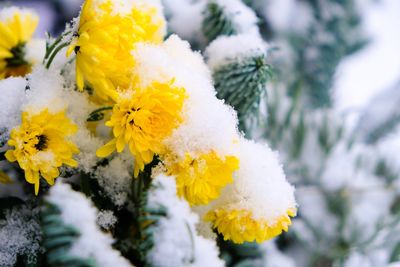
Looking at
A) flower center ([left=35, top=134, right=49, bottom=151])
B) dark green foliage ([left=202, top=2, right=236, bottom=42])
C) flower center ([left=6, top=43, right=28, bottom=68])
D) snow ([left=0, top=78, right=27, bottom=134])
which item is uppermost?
dark green foliage ([left=202, top=2, right=236, bottom=42])

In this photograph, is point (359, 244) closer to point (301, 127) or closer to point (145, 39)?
point (301, 127)

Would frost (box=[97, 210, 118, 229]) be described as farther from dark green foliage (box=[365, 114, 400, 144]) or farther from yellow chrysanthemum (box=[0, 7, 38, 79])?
dark green foliage (box=[365, 114, 400, 144])

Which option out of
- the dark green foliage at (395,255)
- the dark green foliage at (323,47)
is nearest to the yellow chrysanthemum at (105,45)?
the dark green foliage at (395,255)

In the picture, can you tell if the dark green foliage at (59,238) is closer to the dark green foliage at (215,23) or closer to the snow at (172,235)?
the snow at (172,235)

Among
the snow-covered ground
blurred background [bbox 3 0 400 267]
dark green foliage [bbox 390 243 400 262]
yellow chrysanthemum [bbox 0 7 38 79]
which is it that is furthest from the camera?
the snow-covered ground

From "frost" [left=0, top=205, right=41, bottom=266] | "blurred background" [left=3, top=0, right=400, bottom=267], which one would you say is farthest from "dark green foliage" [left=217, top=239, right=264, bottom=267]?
"frost" [left=0, top=205, right=41, bottom=266]

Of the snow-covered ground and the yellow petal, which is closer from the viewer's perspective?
the yellow petal

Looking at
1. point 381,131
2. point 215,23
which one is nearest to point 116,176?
point 215,23

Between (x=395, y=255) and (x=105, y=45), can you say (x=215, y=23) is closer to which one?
(x=105, y=45)
